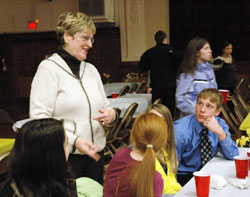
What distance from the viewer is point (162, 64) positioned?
6.12 meters

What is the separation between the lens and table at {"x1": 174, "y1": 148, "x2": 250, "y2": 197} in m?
2.10

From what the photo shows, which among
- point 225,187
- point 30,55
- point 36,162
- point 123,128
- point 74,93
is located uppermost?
point 74,93

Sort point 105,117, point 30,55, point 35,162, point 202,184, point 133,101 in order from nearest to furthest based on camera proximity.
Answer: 1. point 35,162
2. point 202,184
3. point 105,117
4. point 133,101
5. point 30,55

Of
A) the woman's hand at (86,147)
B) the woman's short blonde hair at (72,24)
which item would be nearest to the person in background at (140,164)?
the woman's hand at (86,147)

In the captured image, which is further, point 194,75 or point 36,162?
point 194,75

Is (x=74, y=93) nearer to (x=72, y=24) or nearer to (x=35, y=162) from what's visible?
(x=72, y=24)

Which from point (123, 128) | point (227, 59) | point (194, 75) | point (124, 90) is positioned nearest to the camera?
point (194, 75)

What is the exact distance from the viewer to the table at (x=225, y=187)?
2100mm

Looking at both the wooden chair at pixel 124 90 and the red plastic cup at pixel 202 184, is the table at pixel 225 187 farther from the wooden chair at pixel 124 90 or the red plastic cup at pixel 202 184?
the wooden chair at pixel 124 90

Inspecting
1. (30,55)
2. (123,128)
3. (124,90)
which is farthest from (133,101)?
(30,55)

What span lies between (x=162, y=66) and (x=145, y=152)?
4350mm

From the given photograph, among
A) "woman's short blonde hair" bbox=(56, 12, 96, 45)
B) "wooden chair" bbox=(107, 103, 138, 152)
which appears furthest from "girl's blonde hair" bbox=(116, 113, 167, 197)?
"wooden chair" bbox=(107, 103, 138, 152)

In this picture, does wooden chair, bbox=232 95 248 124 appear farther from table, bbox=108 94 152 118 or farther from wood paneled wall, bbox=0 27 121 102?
wood paneled wall, bbox=0 27 121 102

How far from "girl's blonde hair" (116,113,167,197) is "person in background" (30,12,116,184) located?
1.04 feet
